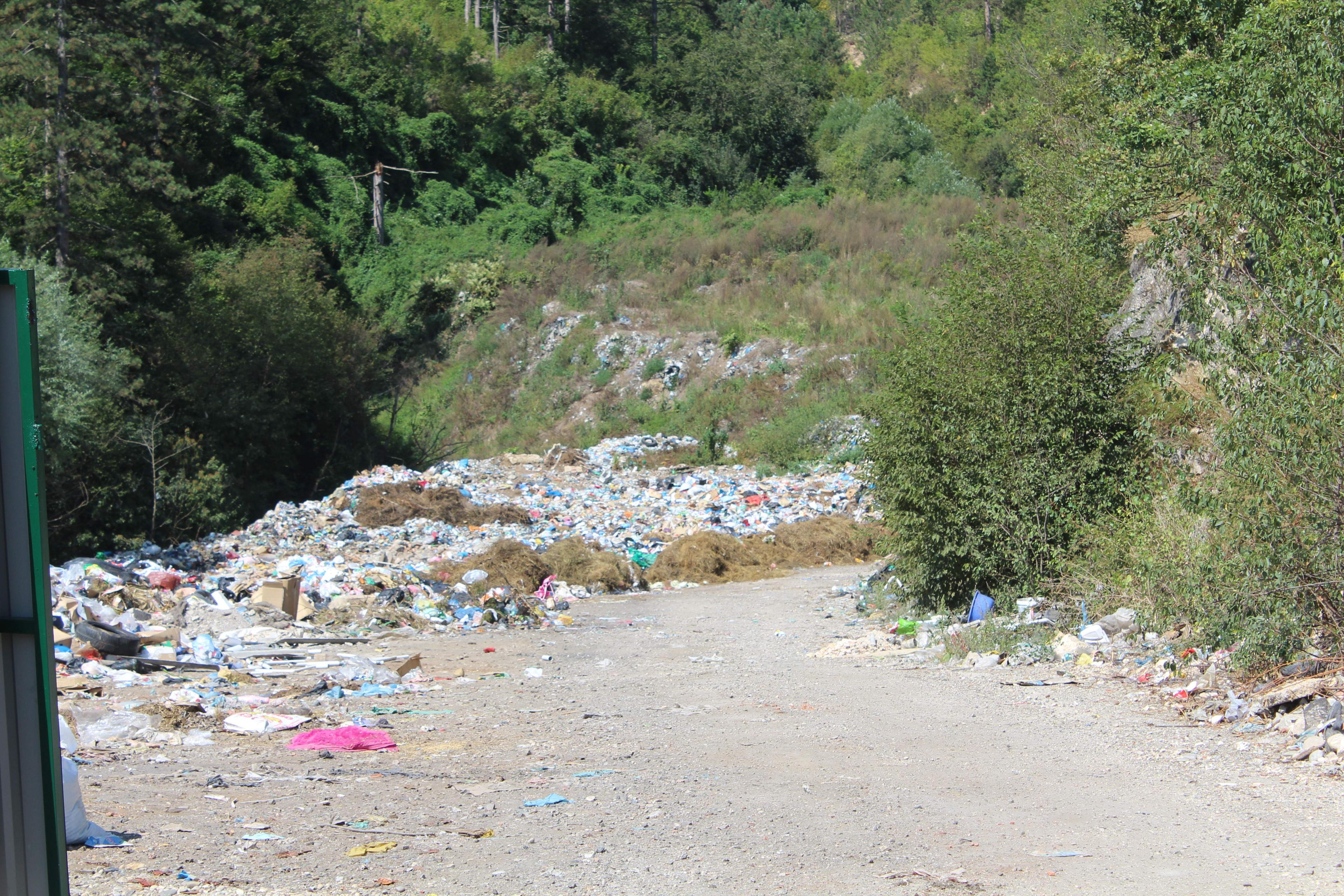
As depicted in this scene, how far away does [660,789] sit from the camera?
562 centimetres

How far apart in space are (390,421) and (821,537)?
1564 centimetres

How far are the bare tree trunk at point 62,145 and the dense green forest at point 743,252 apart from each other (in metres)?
0.08

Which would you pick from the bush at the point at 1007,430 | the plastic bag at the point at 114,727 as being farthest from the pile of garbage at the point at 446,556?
the bush at the point at 1007,430

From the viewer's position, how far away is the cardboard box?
11688 mm

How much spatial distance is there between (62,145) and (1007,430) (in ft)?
55.6

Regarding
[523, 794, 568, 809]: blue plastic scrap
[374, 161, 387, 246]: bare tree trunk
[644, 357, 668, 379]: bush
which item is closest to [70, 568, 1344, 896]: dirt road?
[523, 794, 568, 809]: blue plastic scrap

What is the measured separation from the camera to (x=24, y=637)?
1918 mm

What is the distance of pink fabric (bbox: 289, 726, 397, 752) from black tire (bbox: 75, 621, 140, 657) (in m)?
A: 3.20

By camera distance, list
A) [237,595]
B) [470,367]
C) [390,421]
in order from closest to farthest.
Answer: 1. [237,595]
2. [390,421]
3. [470,367]

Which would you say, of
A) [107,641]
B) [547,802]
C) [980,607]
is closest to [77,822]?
[547,802]

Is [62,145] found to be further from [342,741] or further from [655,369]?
[342,741]

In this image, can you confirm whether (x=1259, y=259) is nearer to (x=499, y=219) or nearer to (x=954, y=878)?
(x=954, y=878)

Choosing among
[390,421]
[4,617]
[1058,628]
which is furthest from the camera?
[390,421]

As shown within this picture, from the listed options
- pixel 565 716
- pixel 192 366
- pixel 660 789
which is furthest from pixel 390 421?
pixel 660 789
